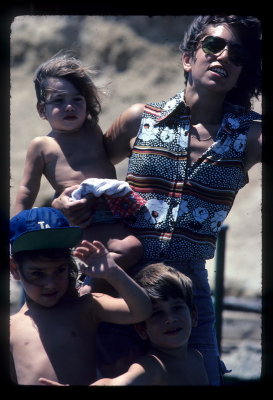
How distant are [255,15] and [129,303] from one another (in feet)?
3.75

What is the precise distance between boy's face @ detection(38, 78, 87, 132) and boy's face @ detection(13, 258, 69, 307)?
0.63m

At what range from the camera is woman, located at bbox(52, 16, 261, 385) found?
290cm

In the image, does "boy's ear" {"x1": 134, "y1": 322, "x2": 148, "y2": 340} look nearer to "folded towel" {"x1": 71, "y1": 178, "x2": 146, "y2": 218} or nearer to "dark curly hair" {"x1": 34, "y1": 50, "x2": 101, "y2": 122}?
"folded towel" {"x1": 71, "y1": 178, "x2": 146, "y2": 218}

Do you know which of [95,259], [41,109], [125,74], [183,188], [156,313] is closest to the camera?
[95,259]

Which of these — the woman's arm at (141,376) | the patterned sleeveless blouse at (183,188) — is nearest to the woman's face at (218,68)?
the patterned sleeveless blouse at (183,188)

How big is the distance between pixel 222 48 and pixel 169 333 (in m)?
1.04

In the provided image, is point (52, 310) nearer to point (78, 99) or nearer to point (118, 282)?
point (118, 282)

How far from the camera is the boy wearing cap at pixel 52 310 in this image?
2781 mm

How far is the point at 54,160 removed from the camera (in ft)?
10.5

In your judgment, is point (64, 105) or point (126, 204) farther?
point (64, 105)

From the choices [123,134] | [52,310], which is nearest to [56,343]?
[52,310]

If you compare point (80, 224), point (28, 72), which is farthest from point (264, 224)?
point (28, 72)

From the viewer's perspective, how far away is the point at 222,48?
2936 mm

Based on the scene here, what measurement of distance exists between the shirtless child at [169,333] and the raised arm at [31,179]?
589mm
